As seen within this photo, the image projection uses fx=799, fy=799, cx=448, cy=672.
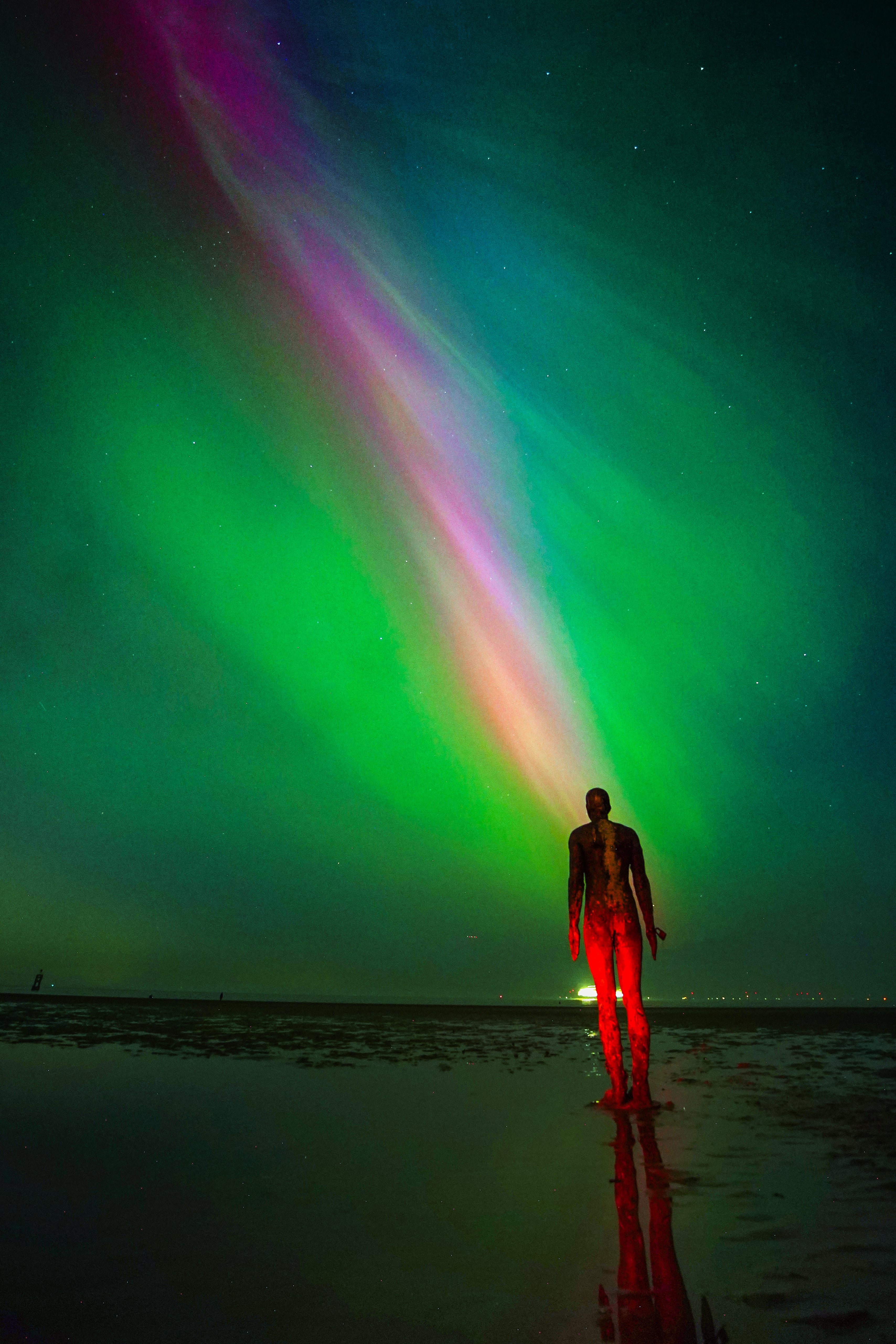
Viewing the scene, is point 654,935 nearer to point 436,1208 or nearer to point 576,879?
point 576,879

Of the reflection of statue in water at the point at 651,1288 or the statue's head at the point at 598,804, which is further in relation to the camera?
the statue's head at the point at 598,804

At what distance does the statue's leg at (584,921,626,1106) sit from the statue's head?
1204 mm

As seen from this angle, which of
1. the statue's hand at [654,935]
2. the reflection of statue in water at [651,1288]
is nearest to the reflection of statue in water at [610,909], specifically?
the statue's hand at [654,935]

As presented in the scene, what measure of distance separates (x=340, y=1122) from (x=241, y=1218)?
9.34 feet

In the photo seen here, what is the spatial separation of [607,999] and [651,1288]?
5.91 m

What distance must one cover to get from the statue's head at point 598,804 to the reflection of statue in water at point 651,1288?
481cm

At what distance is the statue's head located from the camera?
923 centimetres

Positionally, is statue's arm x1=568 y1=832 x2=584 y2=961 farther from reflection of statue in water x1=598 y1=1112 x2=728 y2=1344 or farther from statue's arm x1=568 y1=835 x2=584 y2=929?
reflection of statue in water x1=598 y1=1112 x2=728 y2=1344

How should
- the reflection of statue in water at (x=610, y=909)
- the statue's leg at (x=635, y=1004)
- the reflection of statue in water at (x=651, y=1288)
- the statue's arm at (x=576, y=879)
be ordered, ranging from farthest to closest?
the statue's arm at (x=576, y=879) < the reflection of statue in water at (x=610, y=909) < the statue's leg at (x=635, y=1004) < the reflection of statue in water at (x=651, y=1288)

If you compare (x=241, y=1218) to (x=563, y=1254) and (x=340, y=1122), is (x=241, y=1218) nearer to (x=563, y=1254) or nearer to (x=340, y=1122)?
(x=563, y=1254)

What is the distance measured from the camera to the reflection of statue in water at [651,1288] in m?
2.49

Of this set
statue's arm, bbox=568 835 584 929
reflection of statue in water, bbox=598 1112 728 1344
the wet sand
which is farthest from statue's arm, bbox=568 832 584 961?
reflection of statue in water, bbox=598 1112 728 1344

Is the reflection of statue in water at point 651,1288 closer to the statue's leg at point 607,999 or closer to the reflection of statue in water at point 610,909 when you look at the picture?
the statue's leg at point 607,999

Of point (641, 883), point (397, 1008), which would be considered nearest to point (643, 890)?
point (641, 883)
